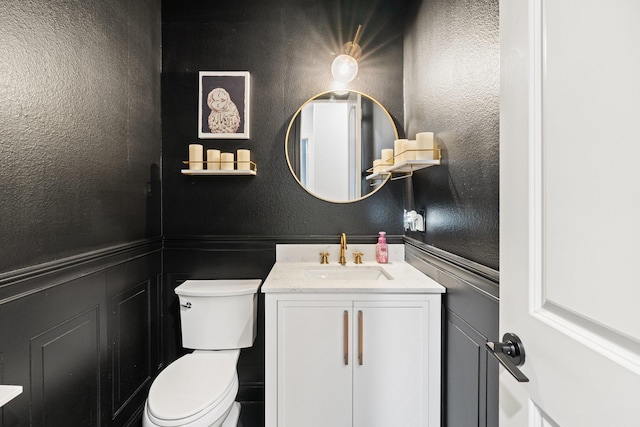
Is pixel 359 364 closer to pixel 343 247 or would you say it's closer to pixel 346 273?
pixel 346 273

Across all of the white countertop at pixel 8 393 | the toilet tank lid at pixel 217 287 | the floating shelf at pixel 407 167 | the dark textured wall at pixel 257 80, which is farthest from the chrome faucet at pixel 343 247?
the white countertop at pixel 8 393

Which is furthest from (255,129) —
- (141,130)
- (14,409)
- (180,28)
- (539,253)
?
(539,253)

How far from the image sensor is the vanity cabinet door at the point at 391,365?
144 cm

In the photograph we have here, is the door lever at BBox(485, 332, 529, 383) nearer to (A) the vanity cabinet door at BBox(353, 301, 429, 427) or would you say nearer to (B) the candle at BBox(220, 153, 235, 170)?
(A) the vanity cabinet door at BBox(353, 301, 429, 427)

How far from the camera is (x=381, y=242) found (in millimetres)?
2047

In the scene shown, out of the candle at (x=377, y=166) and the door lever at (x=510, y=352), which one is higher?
the candle at (x=377, y=166)

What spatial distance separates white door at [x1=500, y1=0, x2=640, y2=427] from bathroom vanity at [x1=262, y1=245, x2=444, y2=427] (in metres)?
0.75

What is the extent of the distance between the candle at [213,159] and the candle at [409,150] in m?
1.05

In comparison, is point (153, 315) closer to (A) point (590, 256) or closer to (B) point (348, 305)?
(B) point (348, 305)

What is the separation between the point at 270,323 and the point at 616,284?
1236 millimetres

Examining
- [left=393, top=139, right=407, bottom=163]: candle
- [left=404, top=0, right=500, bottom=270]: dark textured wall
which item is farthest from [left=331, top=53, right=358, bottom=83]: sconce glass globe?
[left=393, top=139, right=407, bottom=163]: candle

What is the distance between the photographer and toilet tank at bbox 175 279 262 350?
1834mm

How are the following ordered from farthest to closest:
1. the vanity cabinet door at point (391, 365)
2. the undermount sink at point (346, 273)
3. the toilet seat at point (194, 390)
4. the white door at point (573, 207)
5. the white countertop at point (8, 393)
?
1. the undermount sink at point (346, 273)
2. the vanity cabinet door at point (391, 365)
3. the toilet seat at point (194, 390)
4. the white countertop at point (8, 393)
5. the white door at point (573, 207)

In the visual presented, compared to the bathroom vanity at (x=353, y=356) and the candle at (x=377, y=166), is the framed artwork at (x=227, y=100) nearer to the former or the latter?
the candle at (x=377, y=166)
